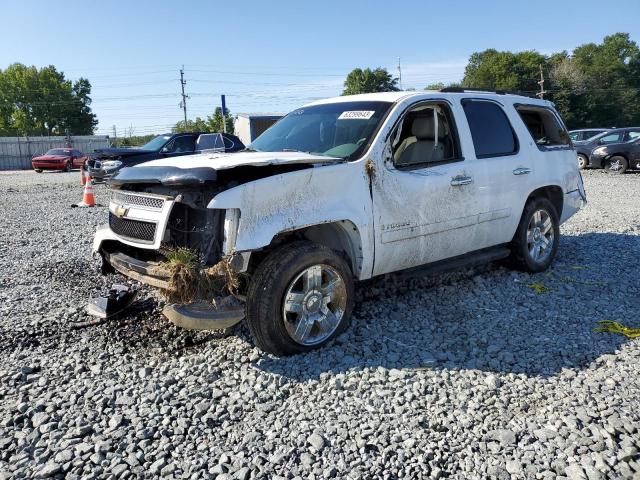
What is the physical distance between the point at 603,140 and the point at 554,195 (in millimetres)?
16989

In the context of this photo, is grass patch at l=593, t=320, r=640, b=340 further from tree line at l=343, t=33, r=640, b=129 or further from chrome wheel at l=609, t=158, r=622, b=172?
tree line at l=343, t=33, r=640, b=129

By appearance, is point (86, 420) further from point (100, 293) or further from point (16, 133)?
point (16, 133)

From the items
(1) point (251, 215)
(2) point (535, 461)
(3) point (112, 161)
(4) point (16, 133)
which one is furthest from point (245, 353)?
(4) point (16, 133)

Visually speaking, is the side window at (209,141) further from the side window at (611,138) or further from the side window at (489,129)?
the side window at (611,138)

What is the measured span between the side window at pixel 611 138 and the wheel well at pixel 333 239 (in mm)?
19634

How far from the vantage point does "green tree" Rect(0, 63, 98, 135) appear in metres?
78.0

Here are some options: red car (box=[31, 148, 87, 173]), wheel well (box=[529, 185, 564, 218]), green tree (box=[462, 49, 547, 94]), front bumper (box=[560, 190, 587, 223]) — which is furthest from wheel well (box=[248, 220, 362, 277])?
green tree (box=[462, 49, 547, 94])

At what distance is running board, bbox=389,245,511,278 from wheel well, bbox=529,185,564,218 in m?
0.96

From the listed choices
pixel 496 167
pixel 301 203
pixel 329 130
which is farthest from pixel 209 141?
pixel 301 203

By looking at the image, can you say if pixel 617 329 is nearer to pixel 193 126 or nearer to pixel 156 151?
pixel 156 151

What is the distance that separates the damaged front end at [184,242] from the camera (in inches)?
134

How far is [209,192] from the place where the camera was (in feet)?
11.9

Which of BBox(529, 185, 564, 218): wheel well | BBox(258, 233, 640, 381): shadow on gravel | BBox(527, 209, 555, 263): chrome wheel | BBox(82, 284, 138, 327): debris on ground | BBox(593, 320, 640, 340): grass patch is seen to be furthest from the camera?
BBox(529, 185, 564, 218): wheel well

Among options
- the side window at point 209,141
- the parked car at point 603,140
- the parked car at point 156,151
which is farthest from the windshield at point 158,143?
the parked car at point 603,140
